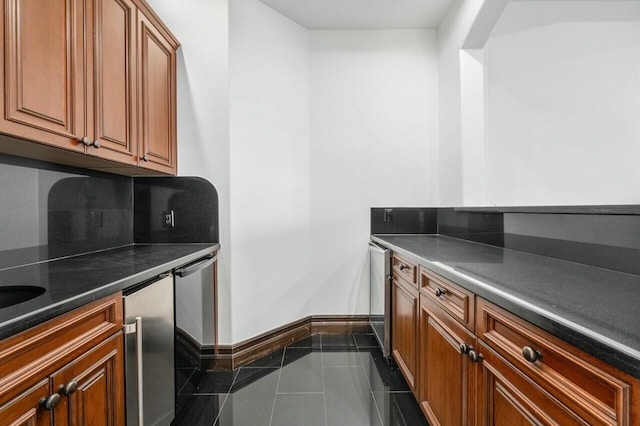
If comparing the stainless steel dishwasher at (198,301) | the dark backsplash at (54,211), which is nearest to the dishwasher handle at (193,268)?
the stainless steel dishwasher at (198,301)

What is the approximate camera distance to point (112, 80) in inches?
59.5

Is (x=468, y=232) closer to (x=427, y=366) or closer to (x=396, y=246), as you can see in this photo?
(x=396, y=246)

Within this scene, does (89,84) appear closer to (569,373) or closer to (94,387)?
(94,387)

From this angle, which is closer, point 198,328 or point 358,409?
point 358,409

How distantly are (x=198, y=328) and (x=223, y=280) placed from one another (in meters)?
0.39

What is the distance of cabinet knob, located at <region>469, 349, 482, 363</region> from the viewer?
100cm

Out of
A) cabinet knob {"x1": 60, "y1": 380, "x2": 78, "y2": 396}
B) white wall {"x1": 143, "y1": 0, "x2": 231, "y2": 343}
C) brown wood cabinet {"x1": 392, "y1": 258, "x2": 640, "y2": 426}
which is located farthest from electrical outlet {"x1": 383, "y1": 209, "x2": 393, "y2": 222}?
cabinet knob {"x1": 60, "y1": 380, "x2": 78, "y2": 396}

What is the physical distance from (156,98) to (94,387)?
1.64 m

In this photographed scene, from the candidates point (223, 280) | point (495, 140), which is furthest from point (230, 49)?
point (495, 140)

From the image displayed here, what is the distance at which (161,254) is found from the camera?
1.72 meters

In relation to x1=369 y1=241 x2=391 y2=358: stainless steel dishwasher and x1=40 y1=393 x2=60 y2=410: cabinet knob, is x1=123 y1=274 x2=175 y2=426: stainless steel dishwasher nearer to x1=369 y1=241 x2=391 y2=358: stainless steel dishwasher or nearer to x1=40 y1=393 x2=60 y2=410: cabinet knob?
x1=40 y1=393 x2=60 y2=410: cabinet knob

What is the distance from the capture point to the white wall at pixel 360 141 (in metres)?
2.74

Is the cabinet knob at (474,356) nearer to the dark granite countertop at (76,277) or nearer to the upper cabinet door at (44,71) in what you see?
the dark granite countertop at (76,277)

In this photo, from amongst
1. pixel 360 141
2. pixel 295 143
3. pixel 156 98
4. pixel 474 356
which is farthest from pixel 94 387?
pixel 360 141
